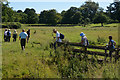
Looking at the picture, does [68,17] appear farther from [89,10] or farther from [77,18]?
[89,10]

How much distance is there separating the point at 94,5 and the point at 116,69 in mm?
112862

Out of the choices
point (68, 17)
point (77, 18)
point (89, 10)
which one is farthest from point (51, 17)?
point (89, 10)

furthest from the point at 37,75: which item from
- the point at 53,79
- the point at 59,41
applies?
the point at 59,41

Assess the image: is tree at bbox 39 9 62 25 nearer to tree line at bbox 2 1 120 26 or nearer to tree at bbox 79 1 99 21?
tree line at bbox 2 1 120 26

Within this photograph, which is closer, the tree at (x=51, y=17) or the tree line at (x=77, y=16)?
the tree line at (x=77, y=16)

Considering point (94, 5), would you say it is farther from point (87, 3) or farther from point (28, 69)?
point (28, 69)

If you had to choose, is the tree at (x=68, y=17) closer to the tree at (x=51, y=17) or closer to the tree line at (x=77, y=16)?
the tree line at (x=77, y=16)

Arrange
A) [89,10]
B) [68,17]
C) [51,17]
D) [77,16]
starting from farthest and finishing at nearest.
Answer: [89,10] < [68,17] < [51,17] < [77,16]

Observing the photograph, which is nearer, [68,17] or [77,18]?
[77,18]

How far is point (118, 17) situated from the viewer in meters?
92.0

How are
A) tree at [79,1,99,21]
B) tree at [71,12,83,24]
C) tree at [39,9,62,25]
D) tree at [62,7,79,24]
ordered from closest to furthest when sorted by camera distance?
tree at [71,12,83,24], tree at [39,9,62,25], tree at [62,7,79,24], tree at [79,1,99,21]

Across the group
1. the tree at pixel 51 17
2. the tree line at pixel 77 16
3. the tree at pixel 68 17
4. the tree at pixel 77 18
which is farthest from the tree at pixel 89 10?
the tree at pixel 51 17

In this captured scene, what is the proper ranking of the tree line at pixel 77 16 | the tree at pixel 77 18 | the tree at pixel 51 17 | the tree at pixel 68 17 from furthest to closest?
the tree at pixel 68 17
the tree at pixel 51 17
the tree at pixel 77 18
the tree line at pixel 77 16

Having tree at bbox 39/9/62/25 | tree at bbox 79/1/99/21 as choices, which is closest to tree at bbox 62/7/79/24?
tree at bbox 39/9/62/25
